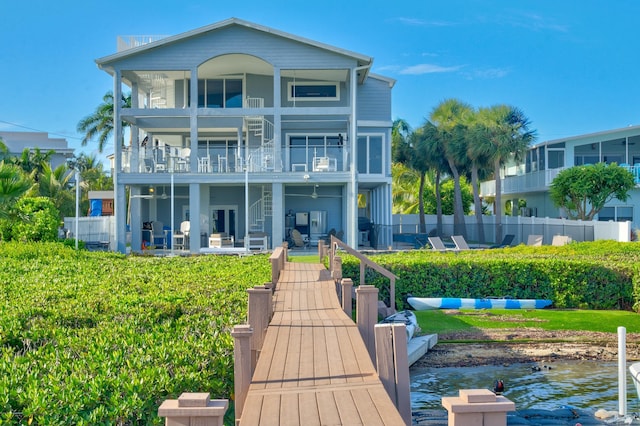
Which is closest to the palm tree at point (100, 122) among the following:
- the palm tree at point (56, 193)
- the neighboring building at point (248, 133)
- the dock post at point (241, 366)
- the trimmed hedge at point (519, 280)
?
the palm tree at point (56, 193)

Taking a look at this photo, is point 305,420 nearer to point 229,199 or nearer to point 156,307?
point 156,307

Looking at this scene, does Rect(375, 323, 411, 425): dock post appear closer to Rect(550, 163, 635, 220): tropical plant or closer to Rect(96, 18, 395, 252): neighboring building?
Rect(96, 18, 395, 252): neighboring building

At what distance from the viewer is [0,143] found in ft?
145

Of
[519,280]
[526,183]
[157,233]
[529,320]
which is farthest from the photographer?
[526,183]

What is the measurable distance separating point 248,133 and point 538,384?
24.0m

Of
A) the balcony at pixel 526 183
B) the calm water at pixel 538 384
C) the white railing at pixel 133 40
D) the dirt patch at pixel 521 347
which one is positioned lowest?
the calm water at pixel 538 384

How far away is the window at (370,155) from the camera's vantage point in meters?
32.6

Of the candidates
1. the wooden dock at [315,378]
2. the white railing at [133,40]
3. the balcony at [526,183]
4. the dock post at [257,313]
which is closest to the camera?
the wooden dock at [315,378]

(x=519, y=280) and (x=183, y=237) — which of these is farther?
(x=183, y=237)

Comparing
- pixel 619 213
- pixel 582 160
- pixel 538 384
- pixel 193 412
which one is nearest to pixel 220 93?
pixel 582 160

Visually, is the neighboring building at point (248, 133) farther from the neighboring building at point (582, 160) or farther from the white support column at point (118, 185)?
the neighboring building at point (582, 160)

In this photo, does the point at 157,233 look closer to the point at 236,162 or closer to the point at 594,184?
the point at 236,162

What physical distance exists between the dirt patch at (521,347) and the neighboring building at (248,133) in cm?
1491

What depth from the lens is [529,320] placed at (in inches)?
593
